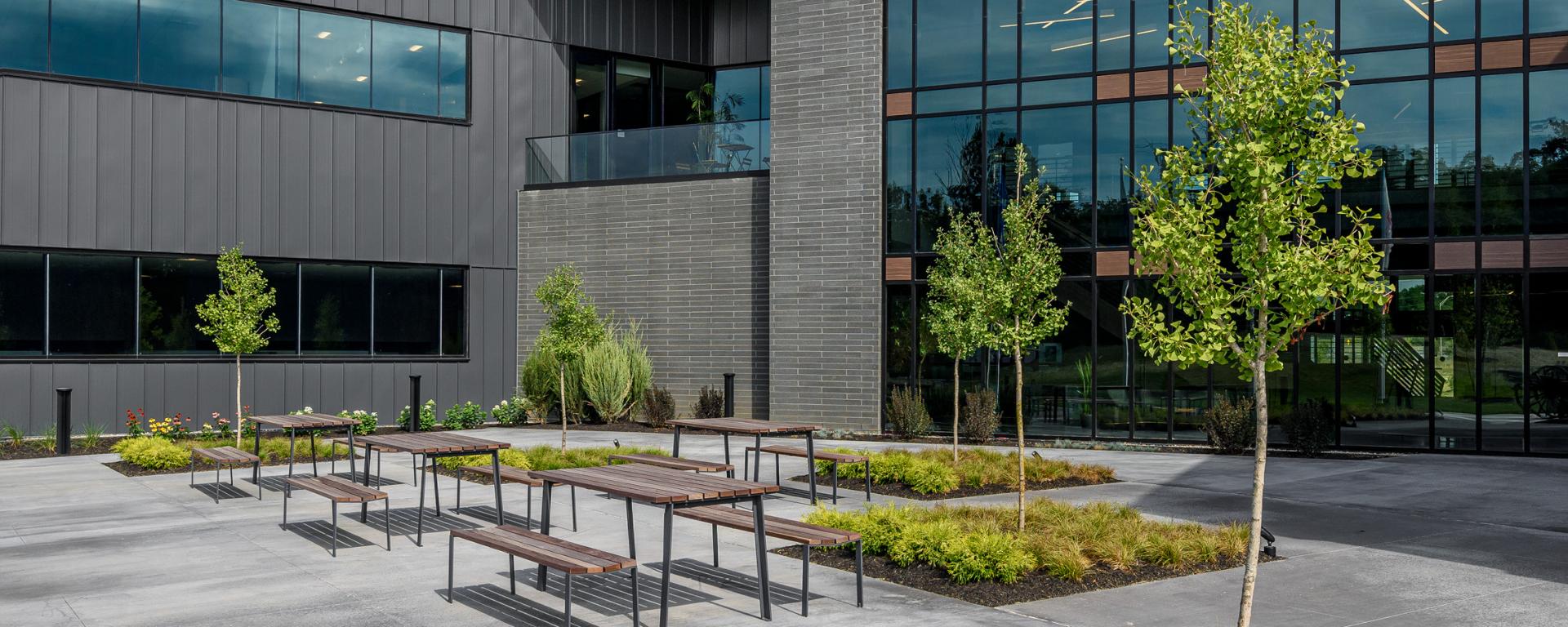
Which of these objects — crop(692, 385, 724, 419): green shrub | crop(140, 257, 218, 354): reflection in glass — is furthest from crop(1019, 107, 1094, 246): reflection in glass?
crop(140, 257, 218, 354): reflection in glass

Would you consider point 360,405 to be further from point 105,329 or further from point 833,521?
point 833,521

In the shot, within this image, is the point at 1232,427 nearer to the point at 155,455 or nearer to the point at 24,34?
the point at 155,455

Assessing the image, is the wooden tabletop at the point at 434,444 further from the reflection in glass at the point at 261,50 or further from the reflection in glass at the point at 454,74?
the reflection in glass at the point at 454,74

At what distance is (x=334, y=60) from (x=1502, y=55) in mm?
20191

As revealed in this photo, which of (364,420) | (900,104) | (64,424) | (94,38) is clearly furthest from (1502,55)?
(94,38)

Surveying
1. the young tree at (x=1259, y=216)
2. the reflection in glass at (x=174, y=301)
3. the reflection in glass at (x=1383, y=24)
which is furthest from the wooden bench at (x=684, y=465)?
the reflection in glass at (x=1383, y=24)

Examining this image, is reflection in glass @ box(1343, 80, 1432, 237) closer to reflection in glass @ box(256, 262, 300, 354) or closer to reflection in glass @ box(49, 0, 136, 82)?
reflection in glass @ box(256, 262, 300, 354)

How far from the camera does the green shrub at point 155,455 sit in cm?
1605

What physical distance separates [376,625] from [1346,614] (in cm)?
613

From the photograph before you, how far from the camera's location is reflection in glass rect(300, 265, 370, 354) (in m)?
23.3

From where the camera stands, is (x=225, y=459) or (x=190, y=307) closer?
(x=225, y=459)

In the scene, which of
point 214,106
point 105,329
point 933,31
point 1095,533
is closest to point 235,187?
point 214,106

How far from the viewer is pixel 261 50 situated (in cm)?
2259

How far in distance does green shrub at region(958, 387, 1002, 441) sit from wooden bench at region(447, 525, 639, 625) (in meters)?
13.0
